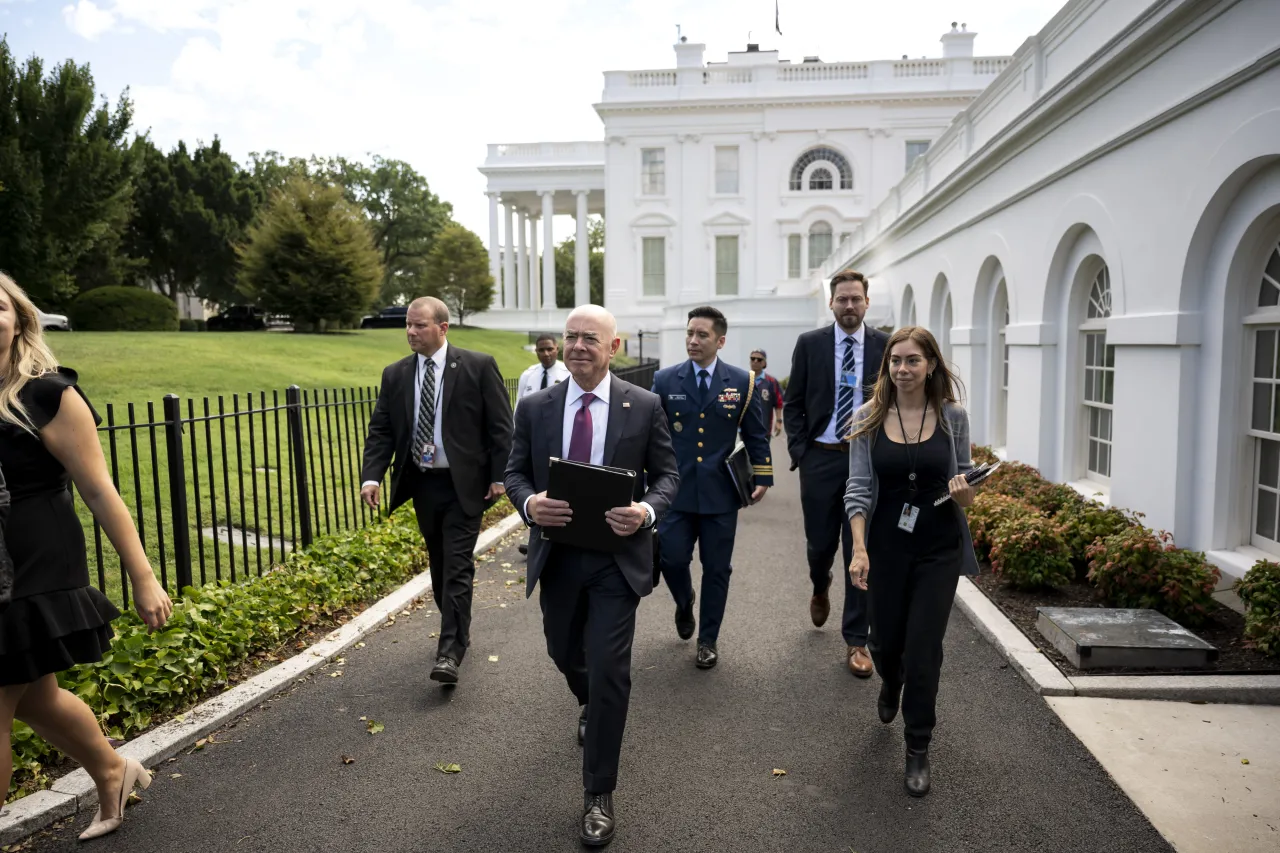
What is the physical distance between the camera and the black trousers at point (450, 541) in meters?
5.25

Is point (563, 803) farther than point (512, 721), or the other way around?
point (512, 721)

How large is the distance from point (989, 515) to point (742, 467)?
356 centimetres

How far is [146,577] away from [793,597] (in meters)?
5.01

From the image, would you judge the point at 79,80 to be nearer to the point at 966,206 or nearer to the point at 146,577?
the point at 966,206

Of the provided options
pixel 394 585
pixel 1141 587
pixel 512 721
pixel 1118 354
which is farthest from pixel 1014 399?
pixel 512 721

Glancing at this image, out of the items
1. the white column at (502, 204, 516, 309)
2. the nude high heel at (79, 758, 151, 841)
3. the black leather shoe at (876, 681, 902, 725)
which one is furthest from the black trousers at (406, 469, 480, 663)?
the white column at (502, 204, 516, 309)

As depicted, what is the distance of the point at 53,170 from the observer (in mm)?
25719

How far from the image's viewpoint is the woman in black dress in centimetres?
298

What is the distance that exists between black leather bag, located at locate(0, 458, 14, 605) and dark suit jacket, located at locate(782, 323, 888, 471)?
4.11 meters

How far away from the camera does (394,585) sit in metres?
7.29

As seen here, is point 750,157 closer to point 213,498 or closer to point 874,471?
point 213,498

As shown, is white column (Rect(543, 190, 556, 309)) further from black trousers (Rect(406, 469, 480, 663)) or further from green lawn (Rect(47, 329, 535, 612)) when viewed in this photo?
black trousers (Rect(406, 469, 480, 663))

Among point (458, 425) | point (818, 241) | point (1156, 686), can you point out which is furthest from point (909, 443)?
point (818, 241)

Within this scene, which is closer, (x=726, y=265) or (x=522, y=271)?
(x=726, y=265)
